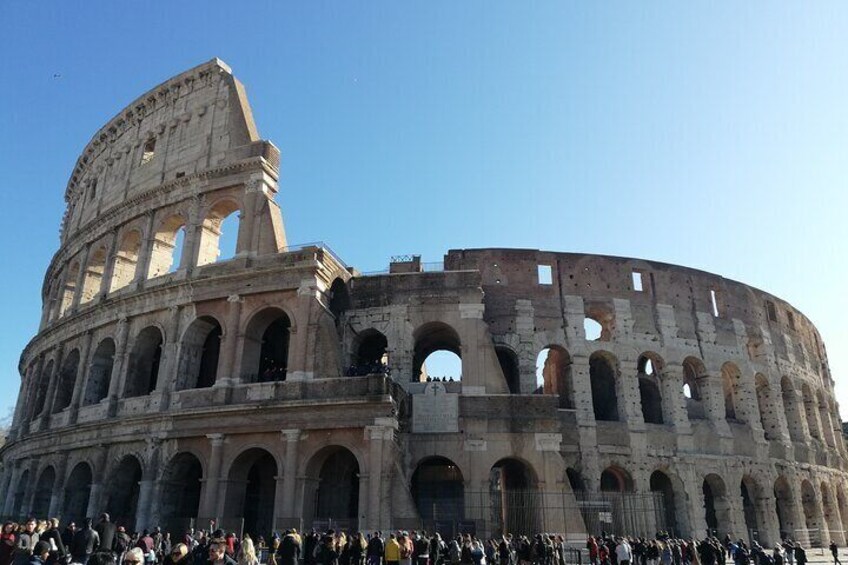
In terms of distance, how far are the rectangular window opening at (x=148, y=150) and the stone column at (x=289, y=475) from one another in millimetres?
14955

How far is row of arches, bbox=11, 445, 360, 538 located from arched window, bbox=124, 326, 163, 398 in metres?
2.48

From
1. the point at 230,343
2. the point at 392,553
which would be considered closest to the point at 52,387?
the point at 230,343

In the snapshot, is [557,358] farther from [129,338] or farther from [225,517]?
[129,338]

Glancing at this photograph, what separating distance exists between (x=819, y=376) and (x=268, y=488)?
2751cm

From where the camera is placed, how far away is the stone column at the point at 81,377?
22484 millimetres

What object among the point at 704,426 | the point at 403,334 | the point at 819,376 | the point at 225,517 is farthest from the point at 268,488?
the point at 819,376

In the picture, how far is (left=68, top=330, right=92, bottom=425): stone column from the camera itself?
22.5m

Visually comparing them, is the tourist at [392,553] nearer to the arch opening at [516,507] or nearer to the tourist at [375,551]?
the tourist at [375,551]

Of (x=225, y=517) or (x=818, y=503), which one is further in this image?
(x=818, y=503)

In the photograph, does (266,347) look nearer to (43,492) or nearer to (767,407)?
(43,492)

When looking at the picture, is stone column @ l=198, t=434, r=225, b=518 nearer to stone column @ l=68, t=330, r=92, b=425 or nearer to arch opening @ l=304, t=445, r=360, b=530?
arch opening @ l=304, t=445, r=360, b=530

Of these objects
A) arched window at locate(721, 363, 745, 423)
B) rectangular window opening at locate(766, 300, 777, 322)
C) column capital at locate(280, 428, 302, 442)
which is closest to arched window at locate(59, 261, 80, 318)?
column capital at locate(280, 428, 302, 442)

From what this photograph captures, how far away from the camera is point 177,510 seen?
64.0 feet

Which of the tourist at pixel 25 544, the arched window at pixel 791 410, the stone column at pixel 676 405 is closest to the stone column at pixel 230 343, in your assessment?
the tourist at pixel 25 544
